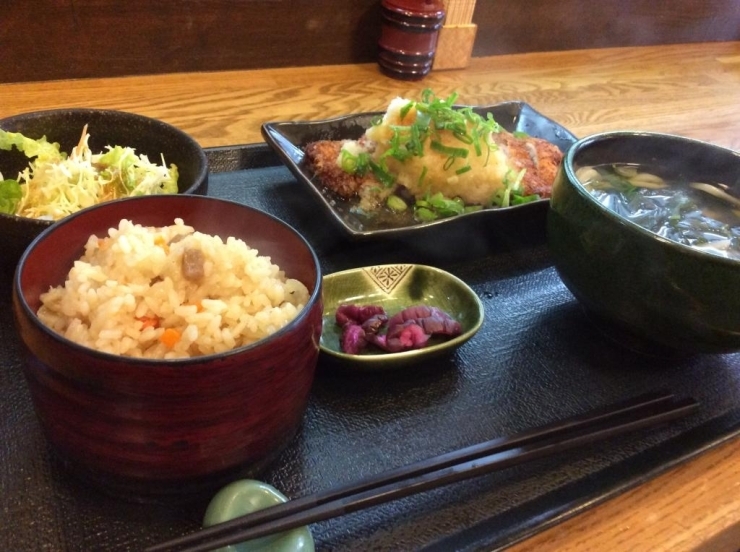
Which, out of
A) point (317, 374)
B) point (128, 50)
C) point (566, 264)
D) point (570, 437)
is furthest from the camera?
point (128, 50)

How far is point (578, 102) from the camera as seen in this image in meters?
2.75

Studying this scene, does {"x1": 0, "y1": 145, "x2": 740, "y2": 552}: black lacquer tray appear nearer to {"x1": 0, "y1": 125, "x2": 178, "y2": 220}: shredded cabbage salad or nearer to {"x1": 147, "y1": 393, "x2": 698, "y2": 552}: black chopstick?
{"x1": 147, "y1": 393, "x2": 698, "y2": 552}: black chopstick

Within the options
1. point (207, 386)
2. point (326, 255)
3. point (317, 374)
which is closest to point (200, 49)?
point (326, 255)

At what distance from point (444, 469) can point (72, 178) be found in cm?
103

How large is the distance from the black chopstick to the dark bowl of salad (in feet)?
2.23

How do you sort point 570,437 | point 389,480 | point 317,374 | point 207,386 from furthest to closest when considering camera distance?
point 317,374 → point 570,437 → point 389,480 → point 207,386

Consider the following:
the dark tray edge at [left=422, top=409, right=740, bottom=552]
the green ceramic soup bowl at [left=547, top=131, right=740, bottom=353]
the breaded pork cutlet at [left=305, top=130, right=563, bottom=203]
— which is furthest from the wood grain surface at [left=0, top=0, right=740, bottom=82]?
the dark tray edge at [left=422, top=409, right=740, bottom=552]

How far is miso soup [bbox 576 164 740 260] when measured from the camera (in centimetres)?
131

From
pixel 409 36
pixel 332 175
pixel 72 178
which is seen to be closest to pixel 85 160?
pixel 72 178

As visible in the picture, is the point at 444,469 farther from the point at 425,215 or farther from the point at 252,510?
the point at 425,215

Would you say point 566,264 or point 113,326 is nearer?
point 113,326

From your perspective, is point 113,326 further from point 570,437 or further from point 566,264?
point 566,264

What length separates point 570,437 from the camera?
3.38 ft

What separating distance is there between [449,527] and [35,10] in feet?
6.57
